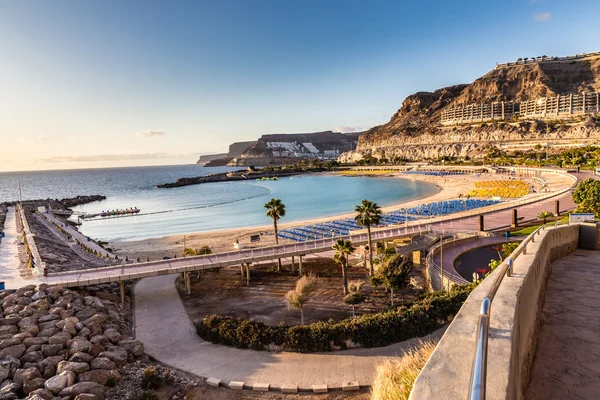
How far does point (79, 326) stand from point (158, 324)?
3580 mm

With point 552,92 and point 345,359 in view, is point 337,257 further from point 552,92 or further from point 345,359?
point 552,92

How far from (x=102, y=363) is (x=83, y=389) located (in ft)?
4.73

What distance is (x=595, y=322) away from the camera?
5555 millimetres

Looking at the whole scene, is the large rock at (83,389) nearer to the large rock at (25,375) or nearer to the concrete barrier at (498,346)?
the large rock at (25,375)

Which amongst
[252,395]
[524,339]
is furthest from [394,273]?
[524,339]

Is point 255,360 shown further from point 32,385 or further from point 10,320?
point 10,320

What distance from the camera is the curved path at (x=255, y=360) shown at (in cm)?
1233

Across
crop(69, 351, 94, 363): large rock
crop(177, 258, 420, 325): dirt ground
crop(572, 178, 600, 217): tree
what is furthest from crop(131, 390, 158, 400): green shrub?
crop(572, 178, 600, 217): tree

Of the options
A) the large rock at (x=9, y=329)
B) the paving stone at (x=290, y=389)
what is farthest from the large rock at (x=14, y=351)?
the paving stone at (x=290, y=389)

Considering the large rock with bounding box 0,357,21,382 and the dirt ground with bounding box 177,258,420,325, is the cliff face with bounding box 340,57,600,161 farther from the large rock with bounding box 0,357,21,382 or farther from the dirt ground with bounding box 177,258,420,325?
the large rock with bounding box 0,357,21,382

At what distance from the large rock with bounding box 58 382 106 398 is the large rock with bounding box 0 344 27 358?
3.12m

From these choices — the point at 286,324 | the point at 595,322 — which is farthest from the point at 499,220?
the point at 595,322

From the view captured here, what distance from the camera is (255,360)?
1377cm

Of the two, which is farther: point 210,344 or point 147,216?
point 147,216
